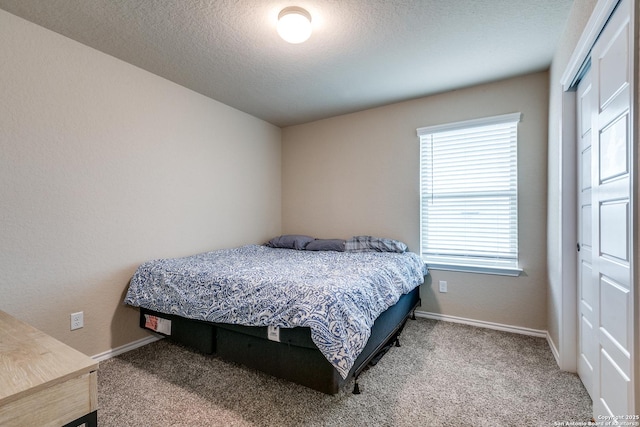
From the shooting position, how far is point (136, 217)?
253 centimetres

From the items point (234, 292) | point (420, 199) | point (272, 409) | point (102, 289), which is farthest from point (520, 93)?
point (102, 289)

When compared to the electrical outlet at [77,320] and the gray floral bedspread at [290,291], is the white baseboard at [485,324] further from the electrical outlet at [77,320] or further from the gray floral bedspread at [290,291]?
the electrical outlet at [77,320]

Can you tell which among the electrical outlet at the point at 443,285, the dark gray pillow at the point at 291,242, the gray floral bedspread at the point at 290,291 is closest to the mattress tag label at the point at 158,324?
the gray floral bedspread at the point at 290,291

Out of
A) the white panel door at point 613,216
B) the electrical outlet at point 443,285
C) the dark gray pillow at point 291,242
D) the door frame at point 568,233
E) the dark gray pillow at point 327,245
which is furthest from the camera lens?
the dark gray pillow at point 291,242

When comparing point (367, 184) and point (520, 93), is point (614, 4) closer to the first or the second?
point (520, 93)

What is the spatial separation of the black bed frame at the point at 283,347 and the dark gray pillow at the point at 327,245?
3.46 feet

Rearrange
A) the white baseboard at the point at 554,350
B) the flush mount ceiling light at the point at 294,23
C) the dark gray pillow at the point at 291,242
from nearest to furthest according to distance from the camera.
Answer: the flush mount ceiling light at the point at 294,23 < the white baseboard at the point at 554,350 < the dark gray pillow at the point at 291,242

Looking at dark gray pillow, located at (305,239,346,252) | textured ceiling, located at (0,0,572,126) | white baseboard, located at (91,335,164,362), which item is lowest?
white baseboard, located at (91,335,164,362)

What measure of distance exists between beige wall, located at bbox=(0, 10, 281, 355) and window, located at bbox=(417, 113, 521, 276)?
7.88 feet

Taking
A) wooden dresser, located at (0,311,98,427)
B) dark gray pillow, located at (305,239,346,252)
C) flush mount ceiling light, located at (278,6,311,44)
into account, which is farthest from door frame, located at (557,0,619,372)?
wooden dresser, located at (0,311,98,427)

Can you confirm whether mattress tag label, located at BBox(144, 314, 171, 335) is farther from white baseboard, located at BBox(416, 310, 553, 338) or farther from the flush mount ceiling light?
white baseboard, located at BBox(416, 310, 553, 338)

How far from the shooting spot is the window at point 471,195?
2.81 meters

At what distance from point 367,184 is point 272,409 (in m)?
2.54

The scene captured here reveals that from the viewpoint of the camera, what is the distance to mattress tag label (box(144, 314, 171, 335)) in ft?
7.57
